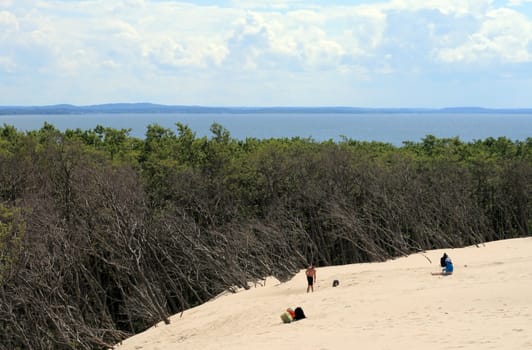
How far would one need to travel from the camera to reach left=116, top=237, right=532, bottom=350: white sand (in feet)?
49.1

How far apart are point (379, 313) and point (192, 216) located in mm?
14873

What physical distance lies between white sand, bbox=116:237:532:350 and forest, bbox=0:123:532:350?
2069 millimetres

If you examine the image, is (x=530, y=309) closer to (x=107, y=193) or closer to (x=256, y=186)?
(x=107, y=193)

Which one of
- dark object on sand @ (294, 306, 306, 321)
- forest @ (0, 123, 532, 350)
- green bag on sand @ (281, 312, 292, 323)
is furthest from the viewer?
forest @ (0, 123, 532, 350)

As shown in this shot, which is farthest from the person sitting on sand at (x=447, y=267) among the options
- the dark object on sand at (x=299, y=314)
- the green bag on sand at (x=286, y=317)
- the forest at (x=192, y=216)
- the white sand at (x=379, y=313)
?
the green bag on sand at (x=286, y=317)

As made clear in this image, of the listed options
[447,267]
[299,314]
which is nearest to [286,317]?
[299,314]

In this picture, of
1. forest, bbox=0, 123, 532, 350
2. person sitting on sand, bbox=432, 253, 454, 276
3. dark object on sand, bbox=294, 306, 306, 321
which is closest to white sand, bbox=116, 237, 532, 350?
dark object on sand, bbox=294, 306, 306, 321

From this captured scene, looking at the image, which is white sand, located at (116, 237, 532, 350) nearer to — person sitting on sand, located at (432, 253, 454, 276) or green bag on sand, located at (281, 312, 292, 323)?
green bag on sand, located at (281, 312, 292, 323)

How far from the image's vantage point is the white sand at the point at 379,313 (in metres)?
15.0

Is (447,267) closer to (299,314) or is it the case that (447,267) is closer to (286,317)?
(299,314)

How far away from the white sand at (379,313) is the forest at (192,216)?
207cm

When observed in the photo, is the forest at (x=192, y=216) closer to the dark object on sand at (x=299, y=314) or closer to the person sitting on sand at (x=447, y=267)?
the dark object on sand at (x=299, y=314)

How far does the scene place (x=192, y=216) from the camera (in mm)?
30984

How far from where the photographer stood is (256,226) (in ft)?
93.1
